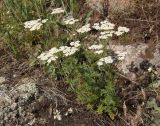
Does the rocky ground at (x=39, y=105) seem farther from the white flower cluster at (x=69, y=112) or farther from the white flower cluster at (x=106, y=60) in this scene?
the white flower cluster at (x=106, y=60)

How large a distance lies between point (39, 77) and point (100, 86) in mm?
750

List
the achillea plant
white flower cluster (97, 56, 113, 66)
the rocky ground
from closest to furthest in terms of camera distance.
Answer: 1. white flower cluster (97, 56, 113, 66)
2. the achillea plant
3. the rocky ground

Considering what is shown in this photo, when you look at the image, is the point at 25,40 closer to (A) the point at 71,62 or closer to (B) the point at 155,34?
(A) the point at 71,62

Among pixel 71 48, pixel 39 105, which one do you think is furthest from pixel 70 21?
pixel 39 105

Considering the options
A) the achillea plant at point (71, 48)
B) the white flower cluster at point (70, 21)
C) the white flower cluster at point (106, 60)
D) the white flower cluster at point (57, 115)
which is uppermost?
the white flower cluster at point (70, 21)

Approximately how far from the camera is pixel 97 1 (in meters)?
4.52

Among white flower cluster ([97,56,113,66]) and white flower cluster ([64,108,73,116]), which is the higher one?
white flower cluster ([97,56,113,66])

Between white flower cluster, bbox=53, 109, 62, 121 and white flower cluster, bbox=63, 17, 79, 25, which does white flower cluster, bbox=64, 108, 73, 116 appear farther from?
white flower cluster, bbox=63, 17, 79, 25

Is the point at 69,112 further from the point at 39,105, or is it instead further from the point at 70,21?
the point at 70,21

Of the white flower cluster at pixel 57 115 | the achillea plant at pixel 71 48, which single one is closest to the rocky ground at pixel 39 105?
the white flower cluster at pixel 57 115

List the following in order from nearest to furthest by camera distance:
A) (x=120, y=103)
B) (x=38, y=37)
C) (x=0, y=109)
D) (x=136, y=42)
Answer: (x=120, y=103) → (x=0, y=109) → (x=136, y=42) → (x=38, y=37)

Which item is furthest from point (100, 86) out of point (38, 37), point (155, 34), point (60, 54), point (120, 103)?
point (38, 37)

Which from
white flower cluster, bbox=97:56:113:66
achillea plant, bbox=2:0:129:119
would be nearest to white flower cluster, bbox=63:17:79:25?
achillea plant, bbox=2:0:129:119

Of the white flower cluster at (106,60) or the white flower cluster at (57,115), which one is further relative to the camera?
the white flower cluster at (57,115)
